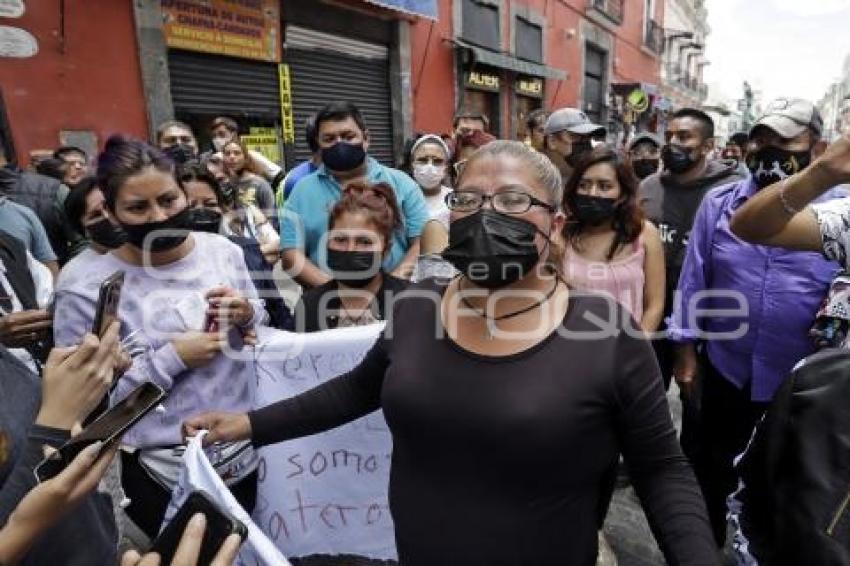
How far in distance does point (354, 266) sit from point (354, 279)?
0.05 m

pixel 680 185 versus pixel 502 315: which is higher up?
pixel 680 185

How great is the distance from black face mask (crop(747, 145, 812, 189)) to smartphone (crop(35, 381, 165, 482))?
2.17 metres

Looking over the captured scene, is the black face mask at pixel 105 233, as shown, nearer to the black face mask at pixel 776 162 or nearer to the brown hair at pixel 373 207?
the brown hair at pixel 373 207

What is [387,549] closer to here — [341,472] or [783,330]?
[341,472]

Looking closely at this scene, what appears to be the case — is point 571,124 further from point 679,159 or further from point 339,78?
point 339,78

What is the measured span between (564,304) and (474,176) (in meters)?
0.37

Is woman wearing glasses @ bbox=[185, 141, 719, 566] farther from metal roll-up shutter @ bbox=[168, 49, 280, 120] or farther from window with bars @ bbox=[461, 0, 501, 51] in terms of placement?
window with bars @ bbox=[461, 0, 501, 51]

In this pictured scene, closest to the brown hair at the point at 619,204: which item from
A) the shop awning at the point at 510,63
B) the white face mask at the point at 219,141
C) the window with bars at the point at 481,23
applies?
the white face mask at the point at 219,141

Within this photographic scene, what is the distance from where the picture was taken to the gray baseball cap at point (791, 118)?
2000mm

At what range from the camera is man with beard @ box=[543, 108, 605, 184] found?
358 cm

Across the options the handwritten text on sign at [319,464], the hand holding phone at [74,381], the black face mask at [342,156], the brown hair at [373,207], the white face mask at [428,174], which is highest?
the black face mask at [342,156]

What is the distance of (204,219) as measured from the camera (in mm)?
2705

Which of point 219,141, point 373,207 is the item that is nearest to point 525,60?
point 219,141

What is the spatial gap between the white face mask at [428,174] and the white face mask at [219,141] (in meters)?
2.30
